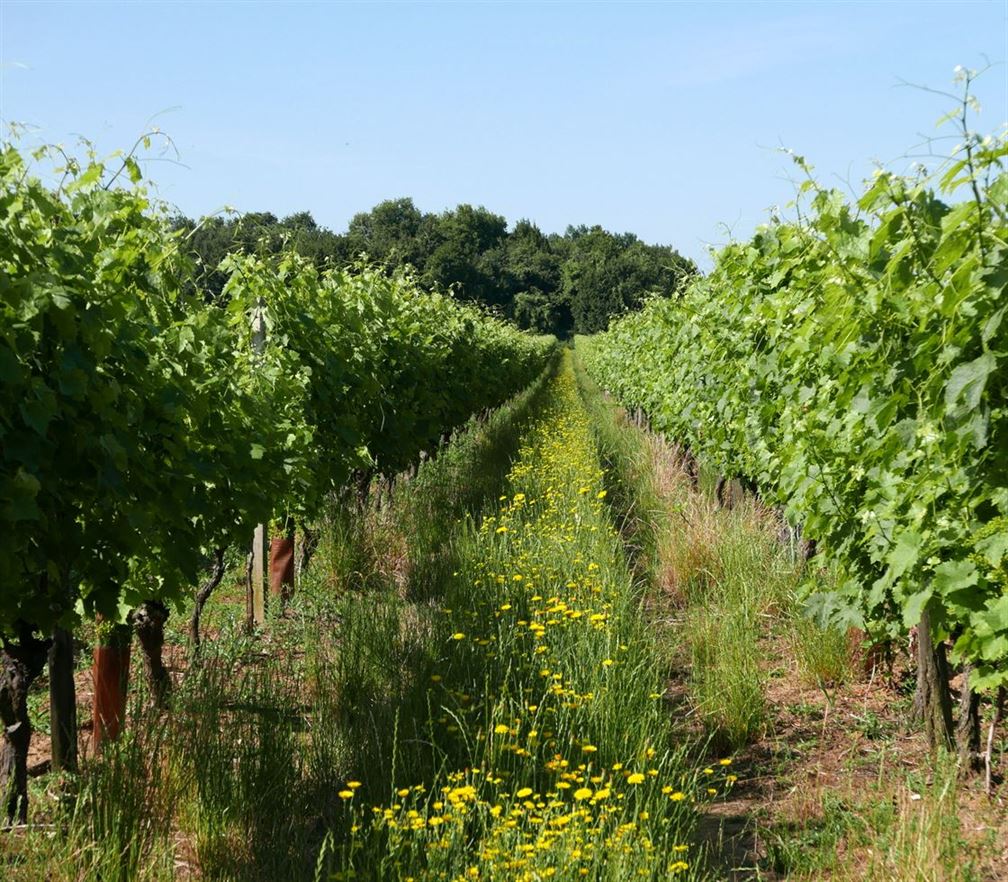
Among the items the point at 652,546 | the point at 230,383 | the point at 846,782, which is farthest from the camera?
the point at 652,546

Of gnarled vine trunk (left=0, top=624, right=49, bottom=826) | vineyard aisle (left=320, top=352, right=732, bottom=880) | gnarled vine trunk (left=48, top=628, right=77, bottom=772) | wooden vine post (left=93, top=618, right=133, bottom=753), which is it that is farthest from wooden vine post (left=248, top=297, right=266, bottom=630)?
gnarled vine trunk (left=0, top=624, right=49, bottom=826)

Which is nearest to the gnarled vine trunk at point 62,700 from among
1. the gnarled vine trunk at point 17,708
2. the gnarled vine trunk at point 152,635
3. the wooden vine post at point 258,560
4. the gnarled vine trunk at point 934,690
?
the gnarled vine trunk at point 17,708

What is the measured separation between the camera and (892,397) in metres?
3.70

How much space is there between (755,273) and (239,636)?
3.92 metres

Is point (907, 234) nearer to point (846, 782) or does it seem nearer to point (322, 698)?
point (846, 782)

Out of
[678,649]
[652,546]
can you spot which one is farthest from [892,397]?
[652,546]

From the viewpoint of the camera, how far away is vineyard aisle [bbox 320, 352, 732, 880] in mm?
3195

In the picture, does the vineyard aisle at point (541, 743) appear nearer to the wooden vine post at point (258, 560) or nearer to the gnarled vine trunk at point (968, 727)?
the gnarled vine trunk at point (968, 727)

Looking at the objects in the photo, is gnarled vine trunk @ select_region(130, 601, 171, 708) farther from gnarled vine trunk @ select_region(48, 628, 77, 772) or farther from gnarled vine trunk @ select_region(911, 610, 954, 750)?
gnarled vine trunk @ select_region(911, 610, 954, 750)

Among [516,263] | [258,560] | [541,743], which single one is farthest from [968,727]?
[516,263]

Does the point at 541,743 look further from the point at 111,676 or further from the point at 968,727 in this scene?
the point at 111,676

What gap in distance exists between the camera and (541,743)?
14.2 feet

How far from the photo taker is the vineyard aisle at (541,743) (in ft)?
10.5

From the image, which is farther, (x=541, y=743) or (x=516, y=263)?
(x=516, y=263)
